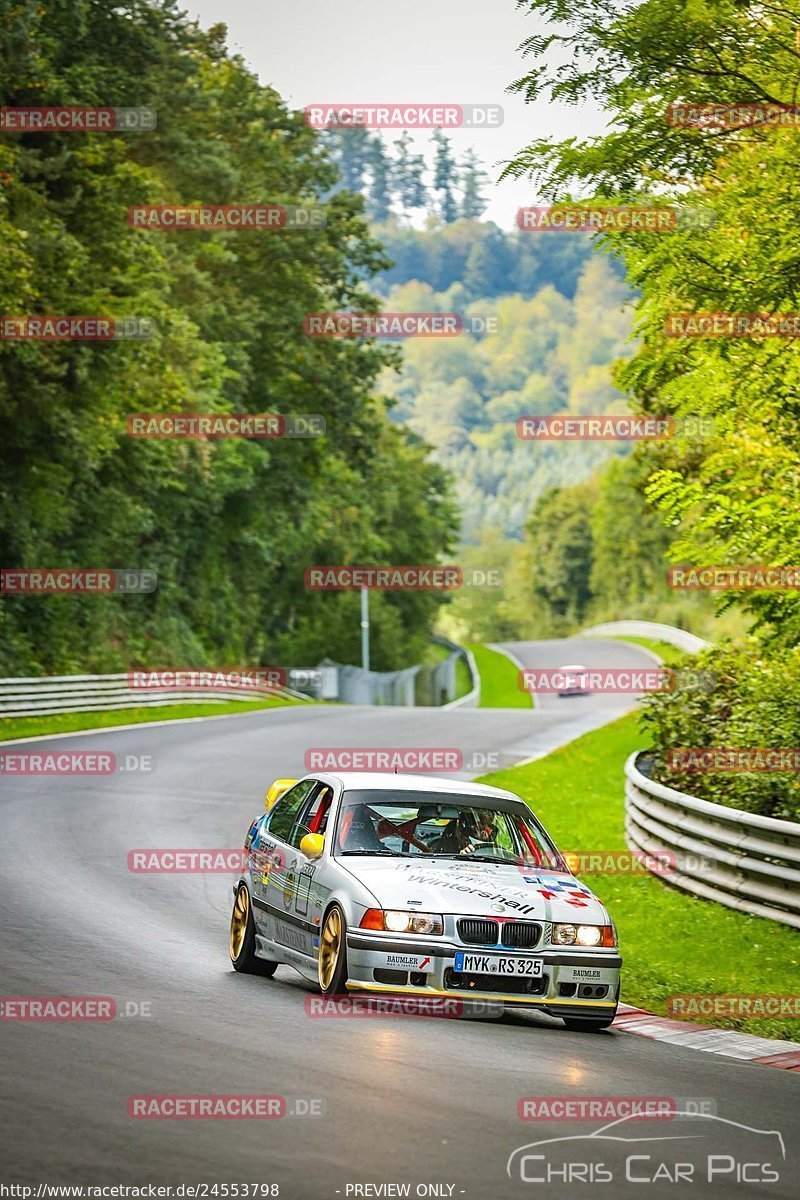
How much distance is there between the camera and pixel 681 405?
17.4 m

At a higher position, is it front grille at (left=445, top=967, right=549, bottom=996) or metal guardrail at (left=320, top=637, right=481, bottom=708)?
front grille at (left=445, top=967, right=549, bottom=996)

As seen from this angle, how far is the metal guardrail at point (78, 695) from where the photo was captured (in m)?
37.9

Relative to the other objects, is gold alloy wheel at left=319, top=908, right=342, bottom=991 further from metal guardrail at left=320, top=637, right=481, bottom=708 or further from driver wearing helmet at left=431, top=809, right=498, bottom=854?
metal guardrail at left=320, top=637, right=481, bottom=708

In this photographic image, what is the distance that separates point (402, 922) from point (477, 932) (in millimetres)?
453

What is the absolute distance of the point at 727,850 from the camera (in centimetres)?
1540

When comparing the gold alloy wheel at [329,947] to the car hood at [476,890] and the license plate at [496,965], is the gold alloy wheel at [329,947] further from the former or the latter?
the license plate at [496,965]

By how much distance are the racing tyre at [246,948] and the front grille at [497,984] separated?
2.28 m

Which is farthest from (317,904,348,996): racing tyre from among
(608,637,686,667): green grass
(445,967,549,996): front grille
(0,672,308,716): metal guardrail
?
(608,637,686,667): green grass

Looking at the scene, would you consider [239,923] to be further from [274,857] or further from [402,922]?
[402,922]

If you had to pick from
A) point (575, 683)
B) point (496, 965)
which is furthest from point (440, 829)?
point (575, 683)

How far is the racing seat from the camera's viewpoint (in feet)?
35.9

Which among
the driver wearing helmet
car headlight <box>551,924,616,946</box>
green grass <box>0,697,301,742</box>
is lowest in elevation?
green grass <box>0,697,301,742</box>

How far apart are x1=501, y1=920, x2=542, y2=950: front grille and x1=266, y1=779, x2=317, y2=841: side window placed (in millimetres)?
2277

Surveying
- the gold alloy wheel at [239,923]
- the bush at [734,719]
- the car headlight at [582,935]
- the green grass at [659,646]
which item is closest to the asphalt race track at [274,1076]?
the gold alloy wheel at [239,923]
